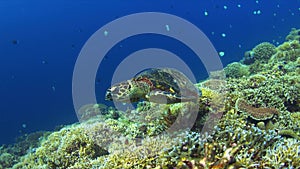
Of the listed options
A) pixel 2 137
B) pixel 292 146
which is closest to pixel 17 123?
pixel 2 137

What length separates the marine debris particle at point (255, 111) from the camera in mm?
5172

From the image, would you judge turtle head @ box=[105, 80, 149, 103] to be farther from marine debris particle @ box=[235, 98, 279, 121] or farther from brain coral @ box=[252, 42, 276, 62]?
brain coral @ box=[252, 42, 276, 62]

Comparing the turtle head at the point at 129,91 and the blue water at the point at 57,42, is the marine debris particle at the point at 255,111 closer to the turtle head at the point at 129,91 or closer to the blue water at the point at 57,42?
the turtle head at the point at 129,91

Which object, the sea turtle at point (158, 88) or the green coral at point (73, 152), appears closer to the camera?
the sea turtle at point (158, 88)

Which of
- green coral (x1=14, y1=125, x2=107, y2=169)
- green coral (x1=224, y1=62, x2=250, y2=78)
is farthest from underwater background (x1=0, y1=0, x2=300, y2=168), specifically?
green coral (x1=14, y1=125, x2=107, y2=169)

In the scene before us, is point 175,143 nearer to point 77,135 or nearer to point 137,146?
point 137,146

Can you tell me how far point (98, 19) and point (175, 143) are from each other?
337 feet

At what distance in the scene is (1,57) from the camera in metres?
85.6

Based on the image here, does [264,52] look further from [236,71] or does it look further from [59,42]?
[59,42]

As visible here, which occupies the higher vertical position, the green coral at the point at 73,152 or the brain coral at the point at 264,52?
the brain coral at the point at 264,52

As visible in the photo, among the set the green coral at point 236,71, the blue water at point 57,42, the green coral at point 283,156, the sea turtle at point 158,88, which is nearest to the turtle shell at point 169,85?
the sea turtle at point 158,88

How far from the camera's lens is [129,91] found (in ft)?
16.9

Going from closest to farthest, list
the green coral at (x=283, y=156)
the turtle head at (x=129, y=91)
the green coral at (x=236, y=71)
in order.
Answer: the green coral at (x=283, y=156), the turtle head at (x=129, y=91), the green coral at (x=236, y=71)

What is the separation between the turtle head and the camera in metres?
5.09
